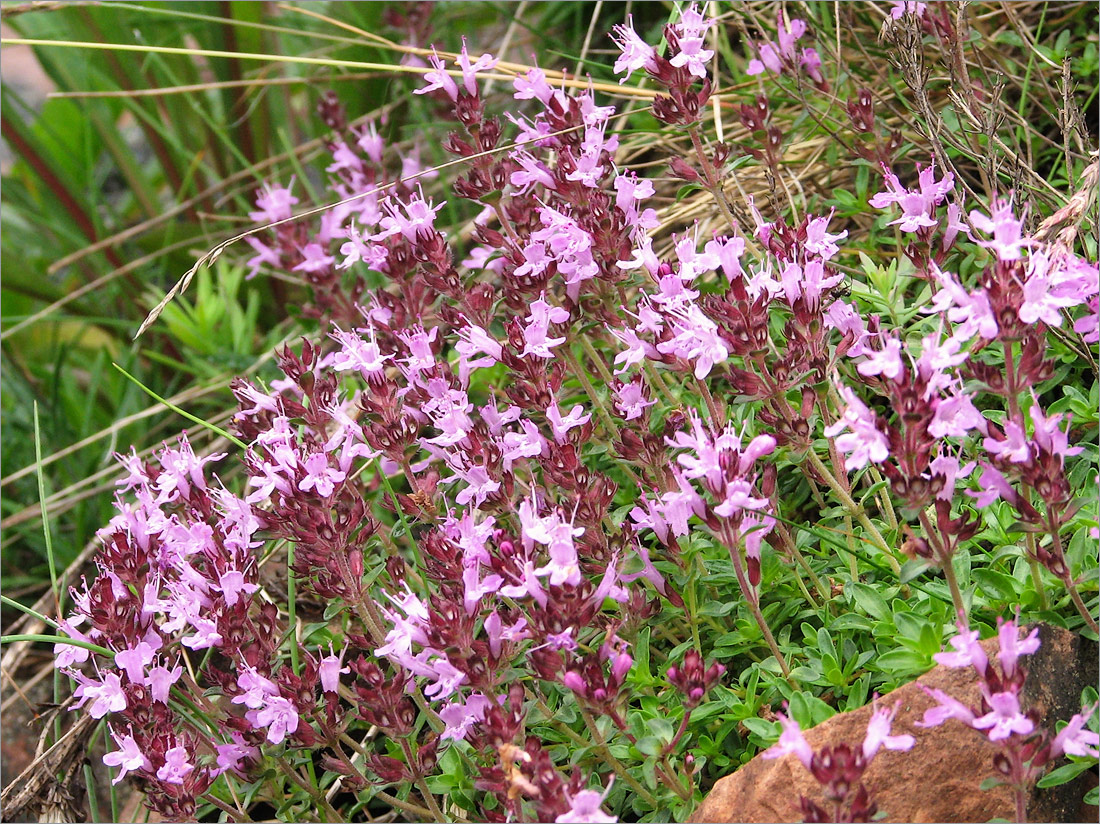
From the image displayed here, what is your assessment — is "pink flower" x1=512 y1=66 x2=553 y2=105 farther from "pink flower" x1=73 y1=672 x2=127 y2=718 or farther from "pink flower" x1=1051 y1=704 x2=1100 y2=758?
"pink flower" x1=1051 y1=704 x2=1100 y2=758

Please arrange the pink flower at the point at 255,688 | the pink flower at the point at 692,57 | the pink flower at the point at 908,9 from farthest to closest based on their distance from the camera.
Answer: the pink flower at the point at 908,9
the pink flower at the point at 692,57
the pink flower at the point at 255,688

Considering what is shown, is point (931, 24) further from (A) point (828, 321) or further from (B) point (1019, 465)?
(B) point (1019, 465)

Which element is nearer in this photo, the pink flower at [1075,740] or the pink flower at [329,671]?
the pink flower at [1075,740]

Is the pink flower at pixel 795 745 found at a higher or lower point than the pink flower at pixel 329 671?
lower

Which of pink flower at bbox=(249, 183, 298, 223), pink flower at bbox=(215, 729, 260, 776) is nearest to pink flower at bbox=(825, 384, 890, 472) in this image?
pink flower at bbox=(215, 729, 260, 776)

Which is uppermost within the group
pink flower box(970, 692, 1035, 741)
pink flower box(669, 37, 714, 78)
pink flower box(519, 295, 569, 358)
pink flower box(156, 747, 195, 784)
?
pink flower box(669, 37, 714, 78)

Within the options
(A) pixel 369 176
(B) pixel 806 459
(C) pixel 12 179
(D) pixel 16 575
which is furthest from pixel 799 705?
(C) pixel 12 179

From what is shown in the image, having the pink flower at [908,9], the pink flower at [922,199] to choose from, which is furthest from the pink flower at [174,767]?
the pink flower at [908,9]

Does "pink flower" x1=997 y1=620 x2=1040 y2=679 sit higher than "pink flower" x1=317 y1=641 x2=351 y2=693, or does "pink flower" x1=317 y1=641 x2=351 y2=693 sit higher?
"pink flower" x1=317 y1=641 x2=351 y2=693

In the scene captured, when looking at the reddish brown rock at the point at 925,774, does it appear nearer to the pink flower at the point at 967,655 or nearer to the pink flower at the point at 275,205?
the pink flower at the point at 967,655

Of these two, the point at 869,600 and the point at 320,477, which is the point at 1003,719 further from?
the point at 320,477
